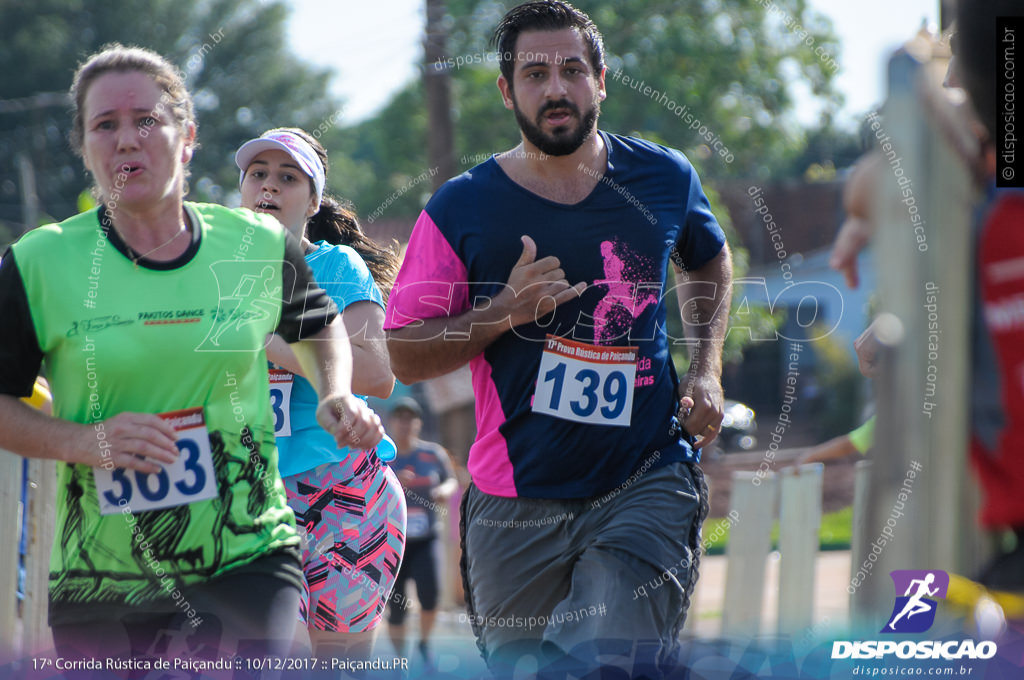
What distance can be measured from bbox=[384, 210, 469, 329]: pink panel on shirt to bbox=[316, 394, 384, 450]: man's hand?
0.57 meters

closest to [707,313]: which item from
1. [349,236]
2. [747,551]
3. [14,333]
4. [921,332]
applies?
[349,236]

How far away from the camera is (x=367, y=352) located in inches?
135

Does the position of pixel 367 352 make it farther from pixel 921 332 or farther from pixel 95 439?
pixel 921 332

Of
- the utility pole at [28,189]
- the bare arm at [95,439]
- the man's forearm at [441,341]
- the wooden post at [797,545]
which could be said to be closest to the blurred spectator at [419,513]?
the wooden post at [797,545]

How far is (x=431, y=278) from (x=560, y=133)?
552 millimetres

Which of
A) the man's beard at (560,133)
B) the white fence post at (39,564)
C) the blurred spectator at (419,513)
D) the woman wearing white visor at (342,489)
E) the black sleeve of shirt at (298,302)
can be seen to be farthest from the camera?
the blurred spectator at (419,513)

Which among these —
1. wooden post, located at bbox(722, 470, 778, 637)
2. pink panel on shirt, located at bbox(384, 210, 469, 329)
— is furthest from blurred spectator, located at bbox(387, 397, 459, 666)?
pink panel on shirt, located at bbox(384, 210, 469, 329)

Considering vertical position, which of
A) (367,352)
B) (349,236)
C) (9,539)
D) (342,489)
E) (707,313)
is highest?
(349,236)

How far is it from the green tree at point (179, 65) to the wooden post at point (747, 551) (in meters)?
9.32

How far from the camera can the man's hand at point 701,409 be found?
324cm

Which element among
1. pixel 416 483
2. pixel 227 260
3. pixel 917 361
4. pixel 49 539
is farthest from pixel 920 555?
pixel 416 483

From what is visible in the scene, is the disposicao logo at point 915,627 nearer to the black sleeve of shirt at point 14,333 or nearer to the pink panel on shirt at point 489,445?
the pink panel on shirt at point 489,445

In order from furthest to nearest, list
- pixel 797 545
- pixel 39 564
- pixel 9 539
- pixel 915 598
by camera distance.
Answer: pixel 797 545 → pixel 39 564 → pixel 9 539 → pixel 915 598

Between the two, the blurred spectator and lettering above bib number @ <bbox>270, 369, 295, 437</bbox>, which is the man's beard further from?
the blurred spectator
